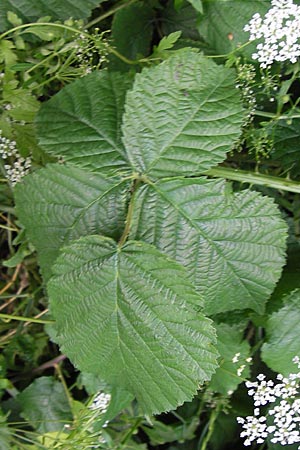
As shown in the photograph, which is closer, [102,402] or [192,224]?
[192,224]

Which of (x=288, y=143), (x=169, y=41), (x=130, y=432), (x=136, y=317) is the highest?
(x=169, y=41)

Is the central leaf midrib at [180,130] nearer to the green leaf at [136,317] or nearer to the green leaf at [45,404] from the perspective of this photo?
the green leaf at [136,317]

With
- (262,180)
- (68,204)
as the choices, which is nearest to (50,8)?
(68,204)

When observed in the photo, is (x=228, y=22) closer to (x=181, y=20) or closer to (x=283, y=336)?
(x=181, y=20)

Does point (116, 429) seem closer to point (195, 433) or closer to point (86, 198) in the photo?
point (195, 433)

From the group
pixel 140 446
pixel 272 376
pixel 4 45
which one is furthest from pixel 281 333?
pixel 4 45

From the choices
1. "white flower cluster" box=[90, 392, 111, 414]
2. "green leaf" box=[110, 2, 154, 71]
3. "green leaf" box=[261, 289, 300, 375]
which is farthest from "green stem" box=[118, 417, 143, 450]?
"green leaf" box=[110, 2, 154, 71]
